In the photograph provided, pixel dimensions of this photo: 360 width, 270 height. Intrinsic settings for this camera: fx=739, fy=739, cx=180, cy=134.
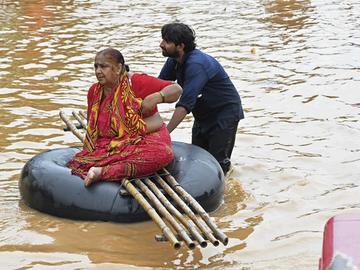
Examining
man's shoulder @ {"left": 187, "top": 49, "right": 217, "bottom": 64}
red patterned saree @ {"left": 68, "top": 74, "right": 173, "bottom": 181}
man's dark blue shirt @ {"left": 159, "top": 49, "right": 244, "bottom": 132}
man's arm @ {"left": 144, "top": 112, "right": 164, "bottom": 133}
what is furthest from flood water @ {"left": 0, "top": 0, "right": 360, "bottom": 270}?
man's shoulder @ {"left": 187, "top": 49, "right": 217, "bottom": 64}

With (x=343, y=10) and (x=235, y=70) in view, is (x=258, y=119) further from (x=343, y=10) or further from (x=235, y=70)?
(x=343, y=10)

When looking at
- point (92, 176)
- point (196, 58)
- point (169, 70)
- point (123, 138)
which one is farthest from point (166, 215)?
point (169, 70)

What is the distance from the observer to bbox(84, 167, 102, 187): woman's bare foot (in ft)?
18.0

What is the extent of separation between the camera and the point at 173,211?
16.6ft

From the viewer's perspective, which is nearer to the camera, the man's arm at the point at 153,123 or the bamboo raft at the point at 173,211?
the bamboo raft at the point at 173,211

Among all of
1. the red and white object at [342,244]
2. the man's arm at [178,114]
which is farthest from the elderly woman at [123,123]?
the red and white object at [342,244]

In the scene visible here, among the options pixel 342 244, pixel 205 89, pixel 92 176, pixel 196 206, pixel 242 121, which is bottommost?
pixel 242 121

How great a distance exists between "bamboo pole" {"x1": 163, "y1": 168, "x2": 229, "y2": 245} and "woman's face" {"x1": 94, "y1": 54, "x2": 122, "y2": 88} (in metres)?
0.84

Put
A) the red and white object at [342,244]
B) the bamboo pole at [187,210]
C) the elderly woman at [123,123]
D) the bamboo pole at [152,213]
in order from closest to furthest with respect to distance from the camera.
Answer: the red and white object at [342,244]
the bamboo pole at [152,213]
the bamboo pole at [187,210]
the elderly woman at [123,123]

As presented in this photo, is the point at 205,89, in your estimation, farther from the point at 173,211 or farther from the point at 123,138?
the point at 173,211

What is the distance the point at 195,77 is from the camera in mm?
6090

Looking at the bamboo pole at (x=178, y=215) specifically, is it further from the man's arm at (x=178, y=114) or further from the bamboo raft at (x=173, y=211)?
the man's arm at (x=178, y=114)

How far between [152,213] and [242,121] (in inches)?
150

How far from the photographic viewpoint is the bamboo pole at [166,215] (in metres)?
4.67
